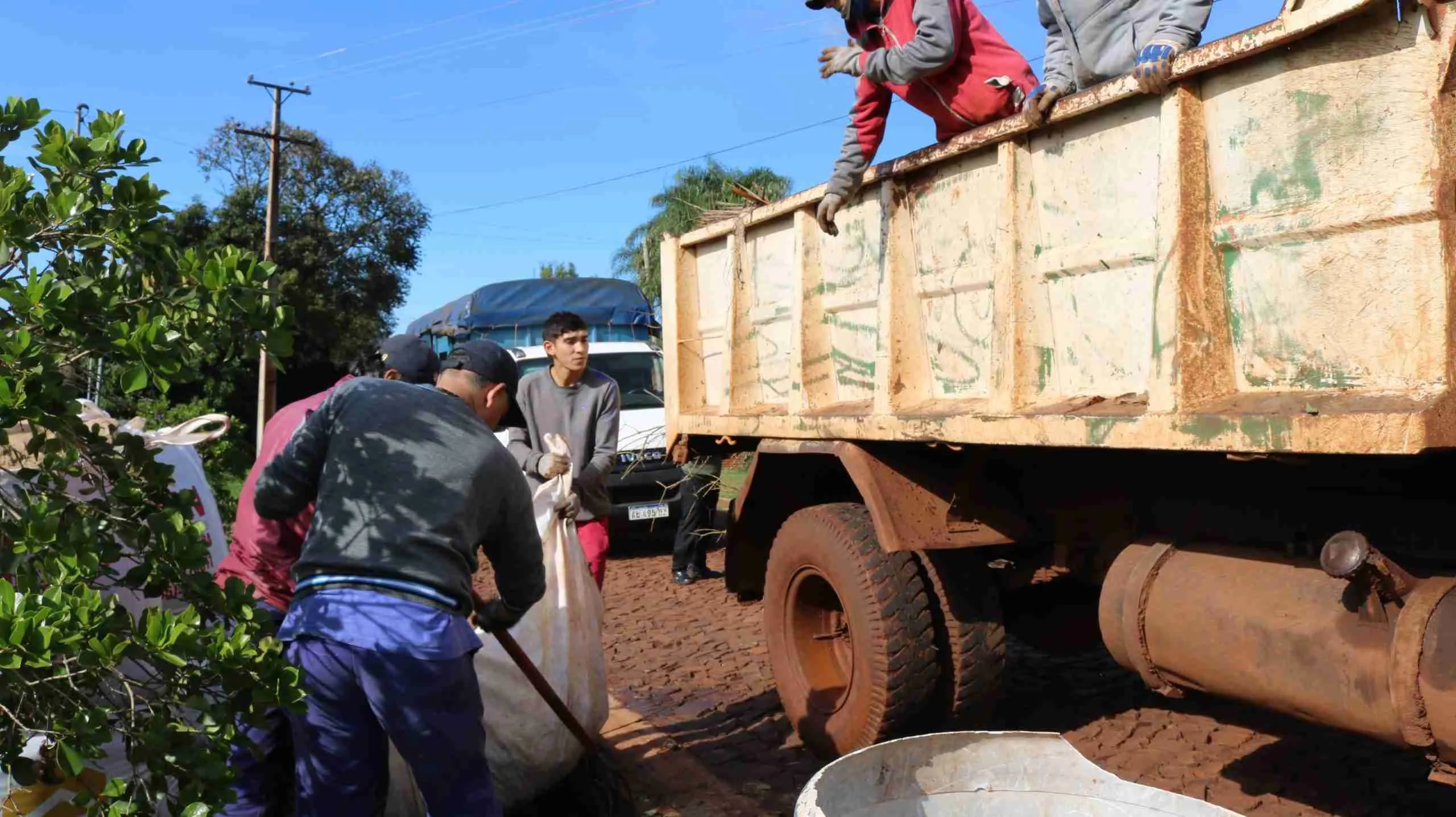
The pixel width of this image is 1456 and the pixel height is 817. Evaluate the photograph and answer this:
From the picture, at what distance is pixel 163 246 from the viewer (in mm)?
1902

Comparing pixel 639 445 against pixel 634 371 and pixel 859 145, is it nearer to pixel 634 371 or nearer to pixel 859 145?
pixel 634 371

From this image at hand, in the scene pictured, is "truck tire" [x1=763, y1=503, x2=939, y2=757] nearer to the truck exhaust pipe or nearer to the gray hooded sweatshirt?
the truck exhaust pipe

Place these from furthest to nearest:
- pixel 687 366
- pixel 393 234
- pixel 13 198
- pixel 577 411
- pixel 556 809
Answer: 1. pixel 393 234
2. pixel 687 366
3. pixel 577 411
4. pixel 556 809
5. pixel 13 198

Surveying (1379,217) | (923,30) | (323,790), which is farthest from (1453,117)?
(323,790)

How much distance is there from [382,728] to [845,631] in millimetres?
2249

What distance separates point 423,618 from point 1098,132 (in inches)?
84.0

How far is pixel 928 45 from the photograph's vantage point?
3826 millimetres

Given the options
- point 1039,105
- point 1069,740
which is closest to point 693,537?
point 1069,740

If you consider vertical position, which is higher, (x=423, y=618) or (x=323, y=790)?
(x=423, y=618)

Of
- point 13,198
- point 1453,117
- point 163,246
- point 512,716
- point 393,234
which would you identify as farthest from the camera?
point 393,234

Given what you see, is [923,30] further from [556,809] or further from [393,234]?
[393,234]

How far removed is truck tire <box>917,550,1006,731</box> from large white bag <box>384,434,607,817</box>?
119 cm

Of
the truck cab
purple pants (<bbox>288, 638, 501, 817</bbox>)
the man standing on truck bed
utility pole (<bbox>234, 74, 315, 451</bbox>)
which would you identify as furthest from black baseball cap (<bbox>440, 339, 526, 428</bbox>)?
utility pole (<bbox>234, 74, 315, 451</bbox>)

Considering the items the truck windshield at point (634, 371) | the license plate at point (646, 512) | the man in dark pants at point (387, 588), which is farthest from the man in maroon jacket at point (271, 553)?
the truck windshield at point (634, 371)
